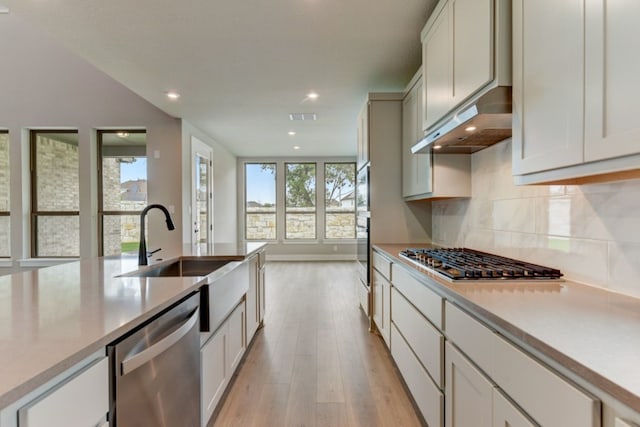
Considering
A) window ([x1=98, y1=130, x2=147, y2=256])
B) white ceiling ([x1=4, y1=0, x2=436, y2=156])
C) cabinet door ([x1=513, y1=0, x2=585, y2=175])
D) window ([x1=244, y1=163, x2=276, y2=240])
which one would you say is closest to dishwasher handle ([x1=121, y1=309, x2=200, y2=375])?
→ cabinet door ([x1=513, y1=0, x2=585, y2=175])

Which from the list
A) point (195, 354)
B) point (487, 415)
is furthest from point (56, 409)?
point (487, 415)

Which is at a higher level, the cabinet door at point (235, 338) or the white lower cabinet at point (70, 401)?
the white lower cabinet at point (70, 401)

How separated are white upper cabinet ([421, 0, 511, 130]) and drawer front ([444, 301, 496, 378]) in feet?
3.35

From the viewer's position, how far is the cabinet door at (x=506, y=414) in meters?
0.86

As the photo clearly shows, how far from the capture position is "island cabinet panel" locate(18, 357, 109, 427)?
0.64 m

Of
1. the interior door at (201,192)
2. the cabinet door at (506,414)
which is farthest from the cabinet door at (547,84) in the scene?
the interior door at (201,192)

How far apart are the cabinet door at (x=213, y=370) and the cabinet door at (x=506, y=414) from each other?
51.1 inches

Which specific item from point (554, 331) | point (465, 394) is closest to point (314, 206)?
point (465, 394)

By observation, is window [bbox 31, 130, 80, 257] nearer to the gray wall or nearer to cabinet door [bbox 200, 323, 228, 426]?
the gray wall

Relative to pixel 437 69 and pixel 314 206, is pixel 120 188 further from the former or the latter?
pixel 437 69

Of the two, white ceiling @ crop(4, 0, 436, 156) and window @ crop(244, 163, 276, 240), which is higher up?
white ceiling @ crop(4, 0, 436, 156)

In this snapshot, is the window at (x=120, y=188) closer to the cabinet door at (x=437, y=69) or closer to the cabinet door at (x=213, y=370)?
the cabinet door at (x=213, y=370)

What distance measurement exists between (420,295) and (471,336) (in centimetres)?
56

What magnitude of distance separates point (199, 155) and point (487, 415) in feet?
17.0
